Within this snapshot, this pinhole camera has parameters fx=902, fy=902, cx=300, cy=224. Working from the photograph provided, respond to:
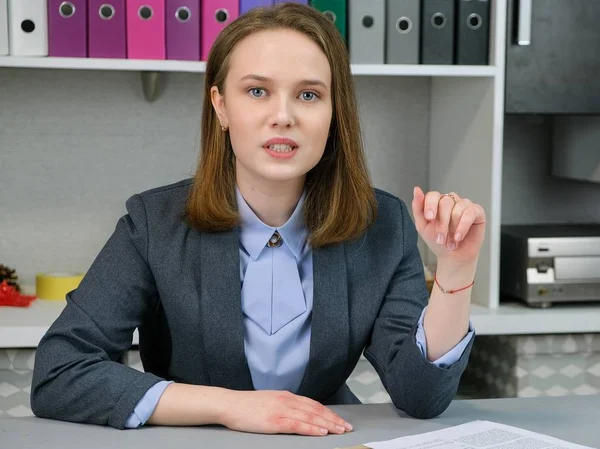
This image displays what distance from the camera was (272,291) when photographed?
1.39 m

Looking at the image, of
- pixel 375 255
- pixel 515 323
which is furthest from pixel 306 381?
pixel 515 323

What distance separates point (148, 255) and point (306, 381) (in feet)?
1.01

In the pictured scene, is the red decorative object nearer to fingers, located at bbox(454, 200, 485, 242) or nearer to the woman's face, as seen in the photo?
the woman's face

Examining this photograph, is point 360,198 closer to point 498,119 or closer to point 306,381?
point 306,381

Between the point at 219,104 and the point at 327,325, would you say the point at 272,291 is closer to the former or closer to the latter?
the point at 327,325

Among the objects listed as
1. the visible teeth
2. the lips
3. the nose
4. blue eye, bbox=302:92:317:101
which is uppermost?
blue eye, bbox=302:92:317:101

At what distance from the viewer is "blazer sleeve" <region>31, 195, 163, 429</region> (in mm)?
1187

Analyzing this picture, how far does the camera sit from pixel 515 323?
2.08m

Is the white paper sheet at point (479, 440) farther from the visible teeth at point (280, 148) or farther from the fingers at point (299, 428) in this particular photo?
the visible teeth at point (280, 148)

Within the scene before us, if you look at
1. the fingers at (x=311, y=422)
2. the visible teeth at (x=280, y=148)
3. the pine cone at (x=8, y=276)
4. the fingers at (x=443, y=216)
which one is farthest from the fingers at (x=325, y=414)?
the pine cone at (x=8, y=276)

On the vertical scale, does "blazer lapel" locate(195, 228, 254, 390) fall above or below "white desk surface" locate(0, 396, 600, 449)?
above

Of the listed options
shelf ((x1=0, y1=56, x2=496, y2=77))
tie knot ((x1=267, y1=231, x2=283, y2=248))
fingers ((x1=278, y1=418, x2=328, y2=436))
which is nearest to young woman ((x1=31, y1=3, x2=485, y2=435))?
tie knot ((x1=267, y1=231, x2=283, y2=248))

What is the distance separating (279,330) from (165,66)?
903mm

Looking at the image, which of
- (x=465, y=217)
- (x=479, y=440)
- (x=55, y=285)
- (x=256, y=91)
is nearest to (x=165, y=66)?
(x=55, y=285)
